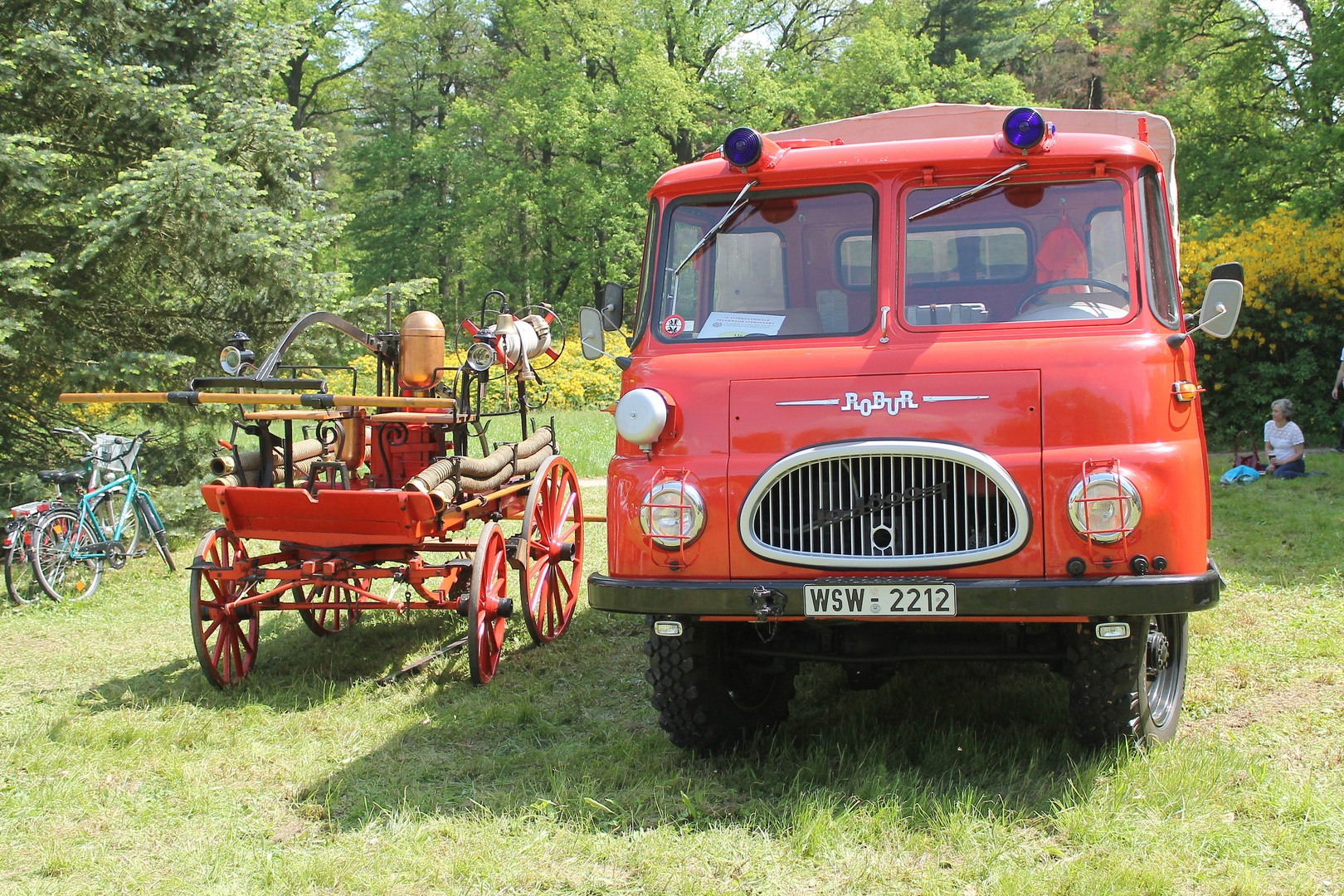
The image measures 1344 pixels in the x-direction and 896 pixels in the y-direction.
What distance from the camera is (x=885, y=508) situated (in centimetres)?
412

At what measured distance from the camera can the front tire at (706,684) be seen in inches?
181

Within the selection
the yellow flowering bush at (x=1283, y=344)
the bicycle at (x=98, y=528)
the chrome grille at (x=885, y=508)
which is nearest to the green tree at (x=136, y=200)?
the bicycle at (x=98, y=528)

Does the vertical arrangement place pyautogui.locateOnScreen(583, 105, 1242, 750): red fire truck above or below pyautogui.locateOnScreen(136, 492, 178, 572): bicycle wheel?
above

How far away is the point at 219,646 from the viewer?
20.0 feet

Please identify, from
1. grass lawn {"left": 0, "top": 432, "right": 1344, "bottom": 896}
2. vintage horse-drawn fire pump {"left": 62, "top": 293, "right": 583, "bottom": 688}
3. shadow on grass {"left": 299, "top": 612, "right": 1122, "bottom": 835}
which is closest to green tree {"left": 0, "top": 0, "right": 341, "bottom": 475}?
vintage horse-drawn fire pump {"left": 62, "top": 293, "right": 583, "bottom": 688}

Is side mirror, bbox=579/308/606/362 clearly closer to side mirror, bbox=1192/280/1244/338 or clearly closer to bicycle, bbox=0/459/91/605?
side mirror, bbox=1192/280/1244/338

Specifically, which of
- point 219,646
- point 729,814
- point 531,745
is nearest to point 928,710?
point 729,814

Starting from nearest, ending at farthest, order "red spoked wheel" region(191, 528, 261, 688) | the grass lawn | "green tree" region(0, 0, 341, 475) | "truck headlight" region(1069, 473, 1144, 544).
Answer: the grass lawn
"truck headlight" region(1069, 473, 1144, 544)
"red spoked wheel" region(191, 528, 261, 688)
"green tree" region(0, 0, 341, 475)

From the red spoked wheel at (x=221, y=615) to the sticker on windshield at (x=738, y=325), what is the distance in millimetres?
3015

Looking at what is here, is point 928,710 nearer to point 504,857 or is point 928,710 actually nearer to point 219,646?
point 504,857

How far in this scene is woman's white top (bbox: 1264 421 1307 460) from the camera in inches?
499

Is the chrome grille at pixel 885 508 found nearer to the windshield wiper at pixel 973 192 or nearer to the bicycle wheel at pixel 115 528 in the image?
the windshield wiper at pixel 973 192

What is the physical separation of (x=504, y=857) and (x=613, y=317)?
2.55 meters

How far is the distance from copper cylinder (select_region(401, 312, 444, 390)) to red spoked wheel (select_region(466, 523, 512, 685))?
960 mm
